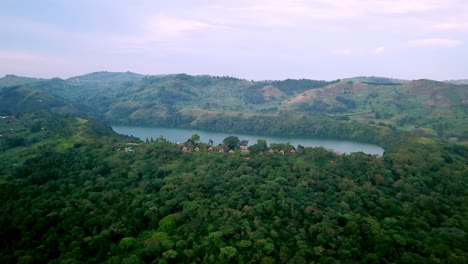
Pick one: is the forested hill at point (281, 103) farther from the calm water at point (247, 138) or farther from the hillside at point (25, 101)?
the hillside at point (25, 101)

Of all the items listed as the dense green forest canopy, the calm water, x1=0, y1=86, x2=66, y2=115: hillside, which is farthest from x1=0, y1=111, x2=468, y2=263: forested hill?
x1=0, y1=86, x2=66, y2=115: hillside

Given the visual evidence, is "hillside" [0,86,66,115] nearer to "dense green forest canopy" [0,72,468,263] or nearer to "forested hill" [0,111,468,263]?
"dense green forest canopy" [0,72,468,263]

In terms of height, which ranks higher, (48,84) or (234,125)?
(48,84)

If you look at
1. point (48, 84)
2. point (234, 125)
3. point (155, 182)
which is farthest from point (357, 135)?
point (48, 84)

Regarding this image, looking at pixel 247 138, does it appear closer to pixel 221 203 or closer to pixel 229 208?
pixel 221 203

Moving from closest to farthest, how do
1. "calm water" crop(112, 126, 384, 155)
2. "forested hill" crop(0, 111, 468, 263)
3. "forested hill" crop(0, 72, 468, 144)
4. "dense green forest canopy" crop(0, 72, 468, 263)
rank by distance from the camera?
"forested hill" crop(0, 111, 468, 263) < "dense green forest canopy" crop(0, 72, 468, 263) < "calm water" crop(112, 126, 384, 155) < "forested hill" crop(0, 72, 468, 144)

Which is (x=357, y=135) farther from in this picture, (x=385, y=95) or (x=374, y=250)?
(x=374, y=250)
